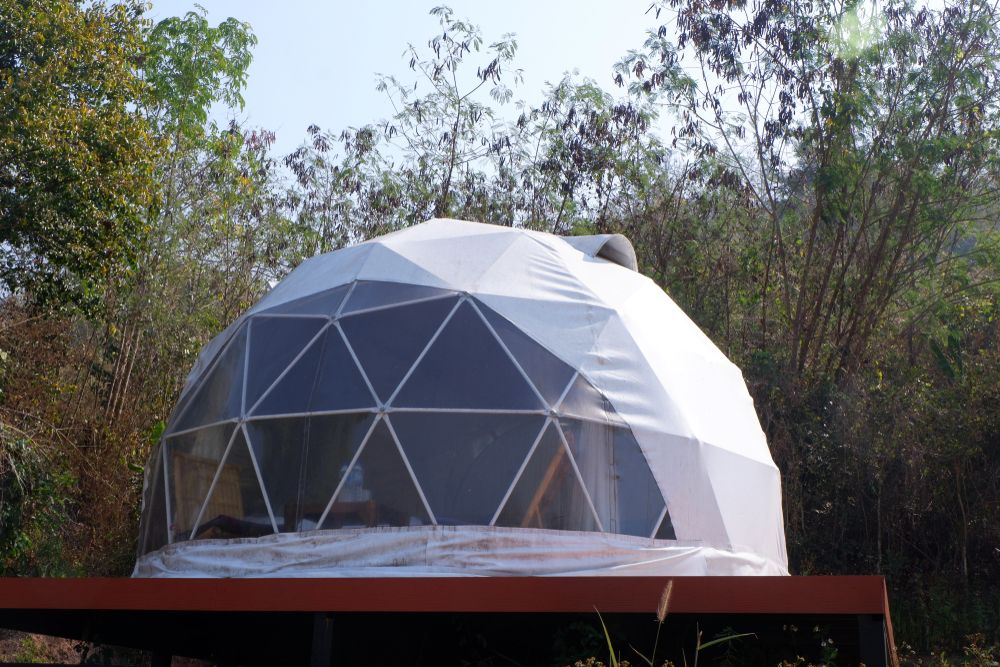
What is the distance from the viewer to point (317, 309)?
33.0 feet

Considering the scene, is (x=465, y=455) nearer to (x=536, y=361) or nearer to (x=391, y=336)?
(x=536, y=361)

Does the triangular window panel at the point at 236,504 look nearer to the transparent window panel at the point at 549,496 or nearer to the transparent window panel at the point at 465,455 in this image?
the transparent window panel at the point at 465,455

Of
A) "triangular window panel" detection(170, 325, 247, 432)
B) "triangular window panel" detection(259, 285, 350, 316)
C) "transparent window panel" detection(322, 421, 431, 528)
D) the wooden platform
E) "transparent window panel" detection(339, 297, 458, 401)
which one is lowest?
the wooden platform

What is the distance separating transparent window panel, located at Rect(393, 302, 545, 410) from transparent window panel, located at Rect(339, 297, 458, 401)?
0.45ft

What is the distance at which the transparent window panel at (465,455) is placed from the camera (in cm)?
840

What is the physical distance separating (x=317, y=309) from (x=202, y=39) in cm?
1320

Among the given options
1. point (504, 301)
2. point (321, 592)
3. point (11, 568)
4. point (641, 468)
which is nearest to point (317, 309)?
point (504, 301)

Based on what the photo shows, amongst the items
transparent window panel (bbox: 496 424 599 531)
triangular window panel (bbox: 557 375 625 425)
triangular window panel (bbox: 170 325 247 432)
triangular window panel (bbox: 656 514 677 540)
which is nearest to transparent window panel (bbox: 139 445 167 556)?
triangular window panel (bbox: 170 325 247 432)

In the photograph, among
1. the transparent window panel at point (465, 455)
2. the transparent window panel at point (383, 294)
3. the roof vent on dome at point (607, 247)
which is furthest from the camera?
the roof vent on dome at point (607, 247)

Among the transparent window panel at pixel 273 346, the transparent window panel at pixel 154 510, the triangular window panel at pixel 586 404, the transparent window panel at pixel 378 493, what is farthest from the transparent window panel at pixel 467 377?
the transparent window panel at pixel 154 510

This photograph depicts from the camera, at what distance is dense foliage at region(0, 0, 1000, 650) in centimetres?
1481

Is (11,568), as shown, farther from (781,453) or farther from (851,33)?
(851,33)

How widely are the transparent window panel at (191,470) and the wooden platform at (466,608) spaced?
3.98 feet

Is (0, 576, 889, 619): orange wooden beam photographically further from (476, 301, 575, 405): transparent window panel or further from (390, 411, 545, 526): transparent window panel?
(476, 301, 575, 405): transparent window panel
